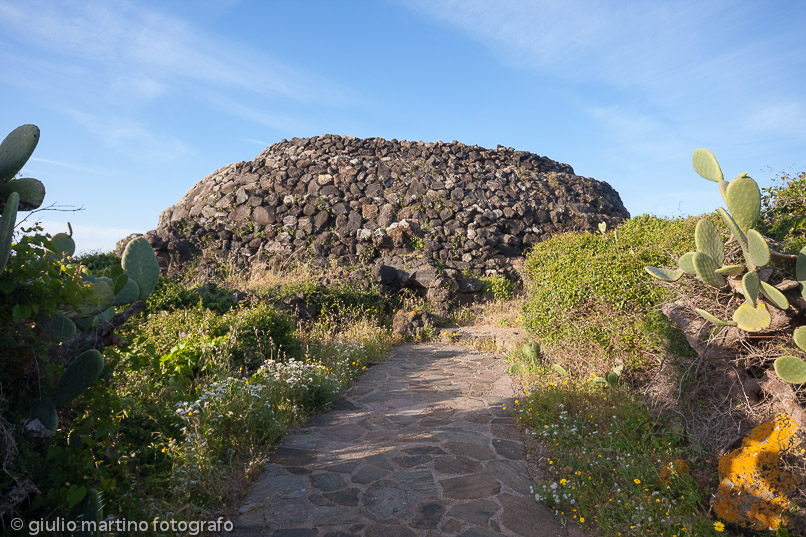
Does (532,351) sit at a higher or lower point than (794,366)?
lower

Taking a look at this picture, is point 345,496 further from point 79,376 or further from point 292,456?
point 79,376

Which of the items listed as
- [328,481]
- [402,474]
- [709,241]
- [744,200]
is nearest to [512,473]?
[402,474]

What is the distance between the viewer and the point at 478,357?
9930 millimetres

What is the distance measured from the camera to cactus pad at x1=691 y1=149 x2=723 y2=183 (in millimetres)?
4449

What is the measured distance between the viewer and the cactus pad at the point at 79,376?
9.78ft

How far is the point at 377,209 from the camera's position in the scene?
17.2 m

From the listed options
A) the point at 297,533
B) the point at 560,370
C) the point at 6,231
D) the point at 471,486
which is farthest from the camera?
the point at 560,370

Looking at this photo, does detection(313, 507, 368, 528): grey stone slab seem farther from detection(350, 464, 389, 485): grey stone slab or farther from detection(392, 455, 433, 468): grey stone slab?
detection(392, 455, 433, 468): grey stone slab

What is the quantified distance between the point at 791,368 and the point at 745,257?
0.90 metres

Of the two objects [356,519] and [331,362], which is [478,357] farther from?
[356,519]

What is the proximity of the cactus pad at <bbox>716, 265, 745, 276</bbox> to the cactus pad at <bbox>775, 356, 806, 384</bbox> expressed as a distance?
29.7 inches

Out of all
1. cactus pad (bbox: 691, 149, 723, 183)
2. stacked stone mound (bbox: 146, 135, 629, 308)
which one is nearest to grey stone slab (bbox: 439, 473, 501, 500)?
cactus pad (bbox: 691, 149, 723, 183)

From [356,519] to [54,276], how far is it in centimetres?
271

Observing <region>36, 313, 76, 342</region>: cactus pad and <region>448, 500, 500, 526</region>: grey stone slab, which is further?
<region>448, 500, 500, 526</region>: grey stone slab
